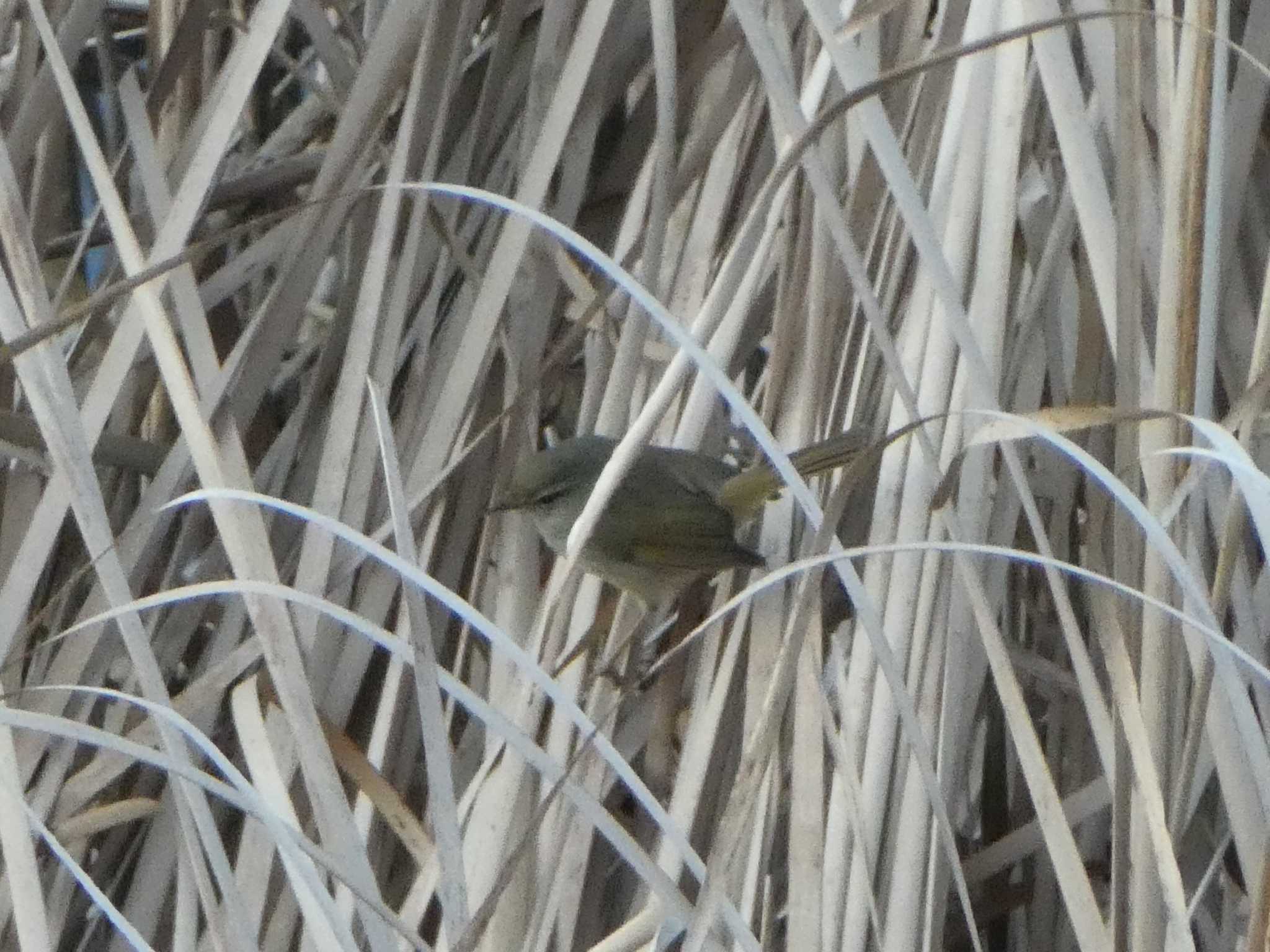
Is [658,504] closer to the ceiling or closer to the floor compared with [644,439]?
closer to the floor

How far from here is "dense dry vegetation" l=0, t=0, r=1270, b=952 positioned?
0.94 metres

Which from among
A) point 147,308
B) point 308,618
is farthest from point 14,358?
point 308,618

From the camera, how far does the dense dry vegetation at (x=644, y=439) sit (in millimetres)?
940

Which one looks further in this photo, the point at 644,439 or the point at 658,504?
the point at 658,504

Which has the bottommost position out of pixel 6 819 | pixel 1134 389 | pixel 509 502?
pixel 6 819

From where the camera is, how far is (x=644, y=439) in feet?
3.10

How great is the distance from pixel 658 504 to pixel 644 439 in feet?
2.67

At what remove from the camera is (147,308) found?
1.18m

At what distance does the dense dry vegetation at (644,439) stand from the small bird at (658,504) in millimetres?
35

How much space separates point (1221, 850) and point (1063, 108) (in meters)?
0.47

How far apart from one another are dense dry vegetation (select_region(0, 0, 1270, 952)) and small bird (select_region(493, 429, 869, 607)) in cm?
4

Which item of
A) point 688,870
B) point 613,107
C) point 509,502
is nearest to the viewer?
point 688,870

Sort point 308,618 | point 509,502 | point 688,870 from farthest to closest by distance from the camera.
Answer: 1. point 509,502
2. point 308,618
3. point 688,870

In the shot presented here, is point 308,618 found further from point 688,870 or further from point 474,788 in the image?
point 688,870
